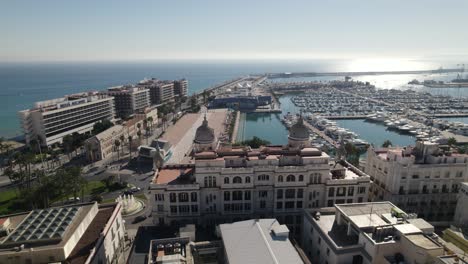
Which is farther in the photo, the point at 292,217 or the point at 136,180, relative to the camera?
the point at 136,180

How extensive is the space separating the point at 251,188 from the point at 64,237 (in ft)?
109

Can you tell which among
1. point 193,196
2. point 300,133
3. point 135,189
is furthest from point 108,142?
point 300,133

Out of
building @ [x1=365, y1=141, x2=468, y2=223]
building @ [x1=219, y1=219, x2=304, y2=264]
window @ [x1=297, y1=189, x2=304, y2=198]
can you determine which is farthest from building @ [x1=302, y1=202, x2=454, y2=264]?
building @ [x1=365, y1=141, x2=468, y2=223]

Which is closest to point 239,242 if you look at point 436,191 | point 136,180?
point 436,191

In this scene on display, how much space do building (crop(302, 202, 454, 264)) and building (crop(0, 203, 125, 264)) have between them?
33.9 m

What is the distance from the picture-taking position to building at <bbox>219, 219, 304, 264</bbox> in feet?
137

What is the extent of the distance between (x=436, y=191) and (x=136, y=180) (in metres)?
78.0

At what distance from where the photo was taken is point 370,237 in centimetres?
4372

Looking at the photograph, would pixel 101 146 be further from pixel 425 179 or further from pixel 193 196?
pixel 425 179

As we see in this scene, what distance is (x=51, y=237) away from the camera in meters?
44.0

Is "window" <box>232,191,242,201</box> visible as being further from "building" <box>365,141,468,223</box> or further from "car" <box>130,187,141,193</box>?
"car" <box>130,187,141,193</box>

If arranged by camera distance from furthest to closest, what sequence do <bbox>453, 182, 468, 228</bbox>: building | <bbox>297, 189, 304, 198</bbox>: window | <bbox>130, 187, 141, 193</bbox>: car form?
1. <bbox>130, 187, 141, 193</bbox>: car
2. <bbox>297, 189, 304, 198</bbox>: window
3. <bbox>453, 182, 468, 228</bbox>: building

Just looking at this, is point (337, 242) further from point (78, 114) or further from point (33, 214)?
point (78, 114)

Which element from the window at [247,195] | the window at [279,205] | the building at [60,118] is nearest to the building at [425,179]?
the window at [279,205]
